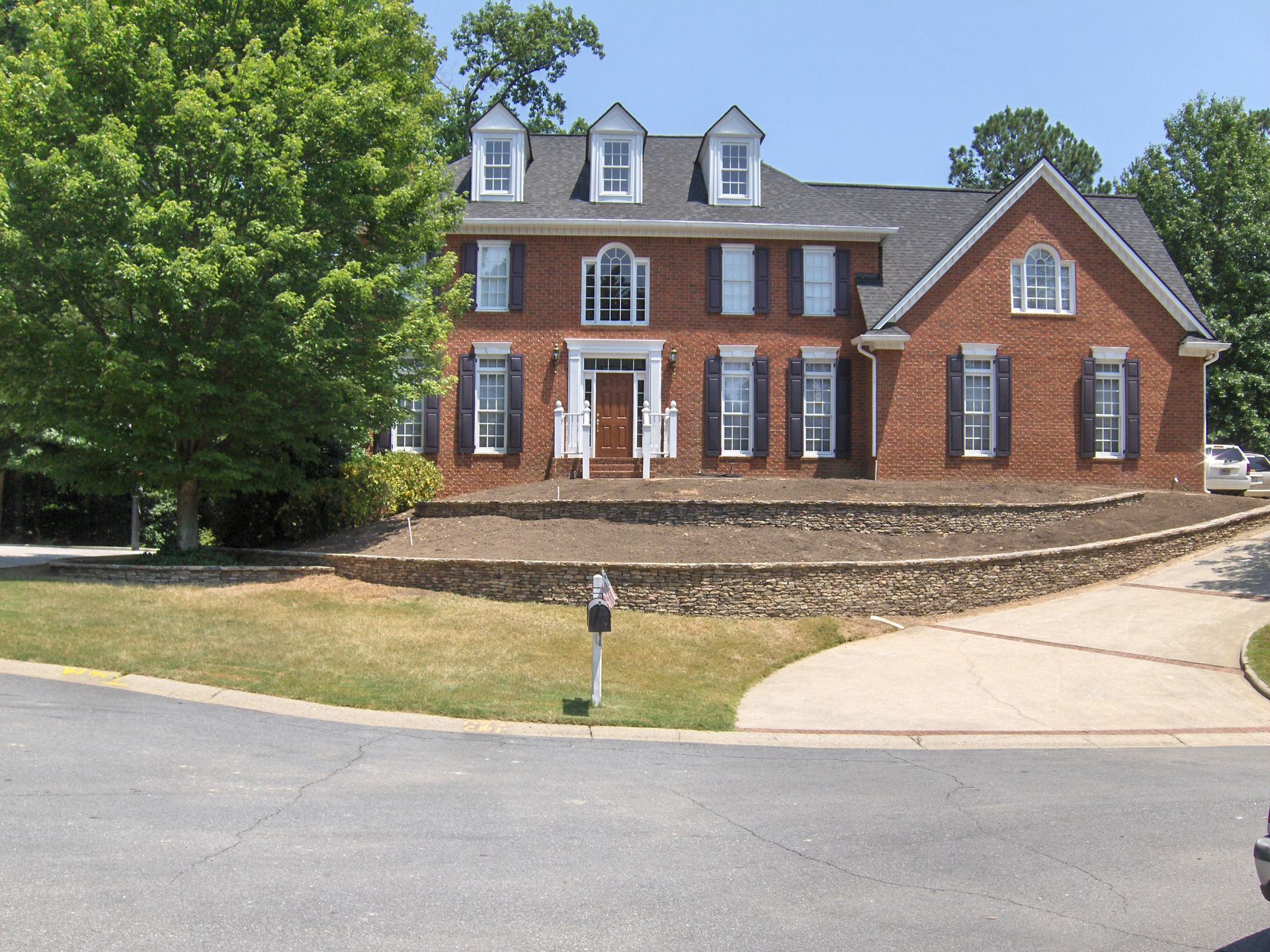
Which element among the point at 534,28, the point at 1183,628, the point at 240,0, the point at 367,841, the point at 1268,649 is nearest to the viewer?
the point at 367,841

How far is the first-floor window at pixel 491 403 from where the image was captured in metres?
26.5

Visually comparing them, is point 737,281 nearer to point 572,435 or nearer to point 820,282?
point 820,282

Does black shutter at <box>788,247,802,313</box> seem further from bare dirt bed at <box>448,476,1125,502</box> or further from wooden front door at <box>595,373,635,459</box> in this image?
bare dirt bed at <box>448,476,1125,502</box>

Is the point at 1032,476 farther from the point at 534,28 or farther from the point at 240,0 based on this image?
the point at 534,28

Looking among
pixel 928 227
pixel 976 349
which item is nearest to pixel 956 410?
pixel 976 349

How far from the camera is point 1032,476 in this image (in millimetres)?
26844

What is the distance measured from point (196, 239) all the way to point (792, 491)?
1239 cm

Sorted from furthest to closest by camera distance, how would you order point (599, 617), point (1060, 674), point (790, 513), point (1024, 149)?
point (1024, 149) → point (790, 513) → point (1060, 674) → point (599, 617)

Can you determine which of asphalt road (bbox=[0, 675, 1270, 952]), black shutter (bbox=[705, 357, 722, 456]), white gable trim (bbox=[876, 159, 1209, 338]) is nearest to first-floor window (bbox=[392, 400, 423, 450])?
black shutter (bbox=[705, 357, 722, 456])

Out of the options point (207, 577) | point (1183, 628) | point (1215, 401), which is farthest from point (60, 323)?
point (1215, 401)

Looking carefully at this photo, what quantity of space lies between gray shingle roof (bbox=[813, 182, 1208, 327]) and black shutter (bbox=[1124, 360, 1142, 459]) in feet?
7.46

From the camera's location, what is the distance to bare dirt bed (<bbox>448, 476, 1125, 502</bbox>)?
72.3ft

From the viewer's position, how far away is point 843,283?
26969mm

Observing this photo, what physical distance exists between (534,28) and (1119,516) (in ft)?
105
